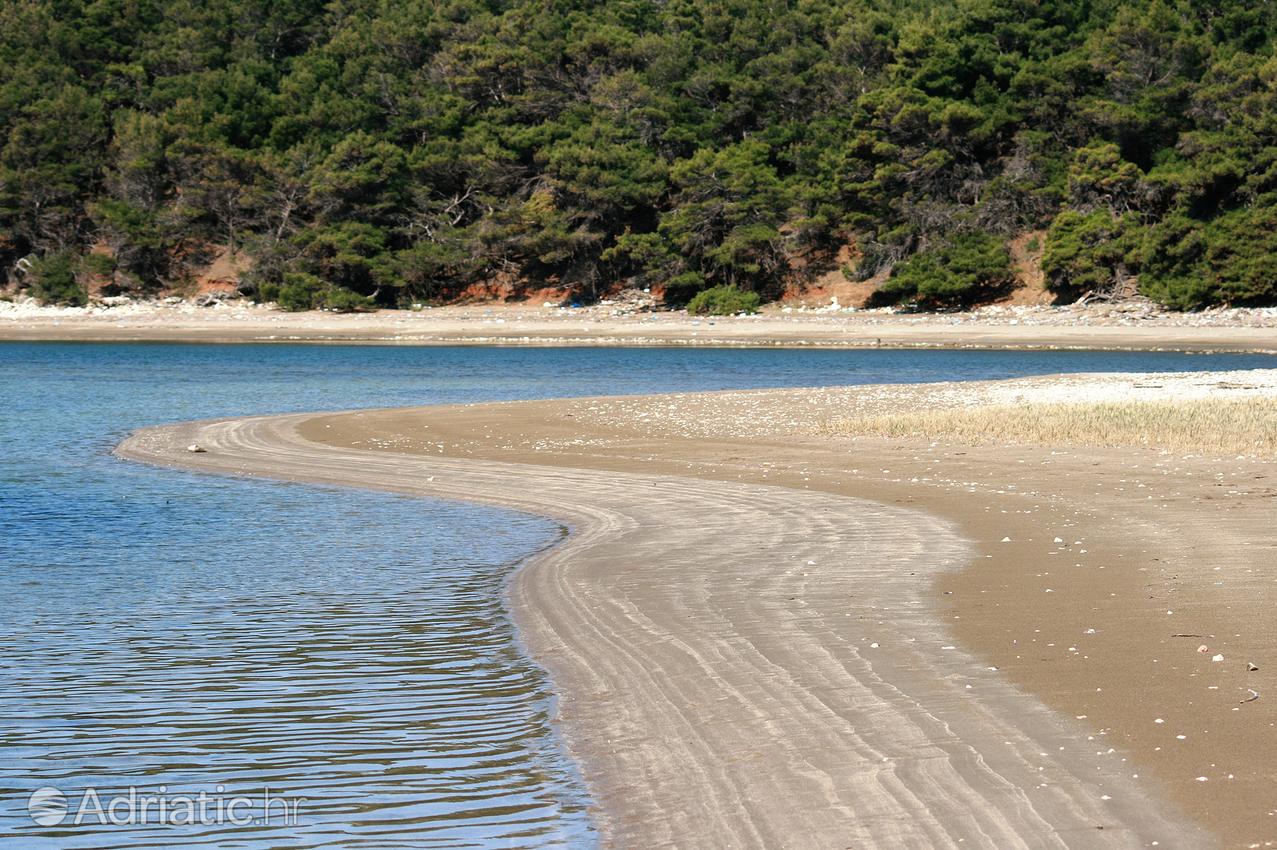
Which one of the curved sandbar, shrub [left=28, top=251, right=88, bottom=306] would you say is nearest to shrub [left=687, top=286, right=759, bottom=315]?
shrub [left=28, top=251, right=88, bottom=306]

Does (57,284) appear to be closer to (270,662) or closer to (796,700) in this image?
(270,662)

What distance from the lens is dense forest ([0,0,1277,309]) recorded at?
209ft

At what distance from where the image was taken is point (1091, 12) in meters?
75.7

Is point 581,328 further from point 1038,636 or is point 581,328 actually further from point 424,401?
point 1038,636

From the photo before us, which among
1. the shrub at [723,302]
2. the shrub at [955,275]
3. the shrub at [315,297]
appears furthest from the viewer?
the shrub at [315,297]

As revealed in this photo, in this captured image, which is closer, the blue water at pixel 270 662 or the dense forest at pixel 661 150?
the blue water at pixel 270 662

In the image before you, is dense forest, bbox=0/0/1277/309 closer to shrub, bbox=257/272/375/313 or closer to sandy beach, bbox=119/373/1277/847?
shrub, bbox=257/272/375/313

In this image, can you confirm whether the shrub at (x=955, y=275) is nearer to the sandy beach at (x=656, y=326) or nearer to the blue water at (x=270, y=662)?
the sandy beach at (x=656, y=326)

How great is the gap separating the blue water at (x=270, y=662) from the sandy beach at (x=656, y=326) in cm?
3835

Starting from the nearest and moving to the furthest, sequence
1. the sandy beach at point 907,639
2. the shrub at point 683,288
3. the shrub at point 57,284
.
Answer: the sandy beach at point 907,639, the shrub at point 683,288, the shrub at point 57,284

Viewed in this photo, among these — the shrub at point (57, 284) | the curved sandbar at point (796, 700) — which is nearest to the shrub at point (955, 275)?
the shrub at point (57, 284)

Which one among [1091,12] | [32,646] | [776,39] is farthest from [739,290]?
[32,646]

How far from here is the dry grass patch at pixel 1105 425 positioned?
17.5 meters

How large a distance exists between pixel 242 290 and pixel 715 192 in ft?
88.9
